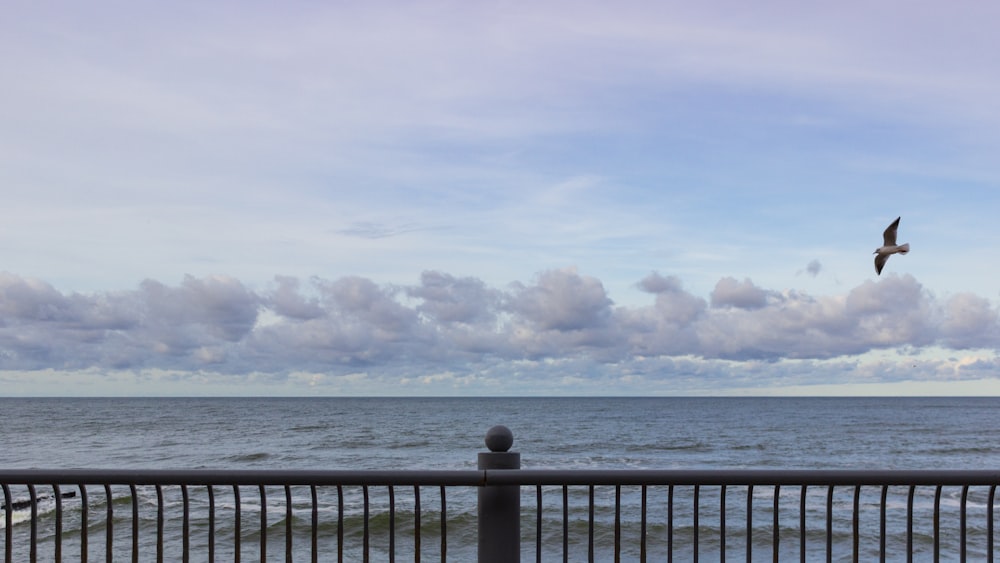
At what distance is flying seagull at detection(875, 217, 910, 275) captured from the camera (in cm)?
722

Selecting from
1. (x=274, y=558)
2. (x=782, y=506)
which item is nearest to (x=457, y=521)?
(x=274, y=558)

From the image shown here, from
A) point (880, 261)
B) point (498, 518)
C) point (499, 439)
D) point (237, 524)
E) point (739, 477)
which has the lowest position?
point (237, 524)

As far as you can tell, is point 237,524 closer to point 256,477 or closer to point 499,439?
point 256,477

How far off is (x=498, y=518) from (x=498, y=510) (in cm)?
4

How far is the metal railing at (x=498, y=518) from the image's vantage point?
414 cm

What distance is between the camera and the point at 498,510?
429 centimetres

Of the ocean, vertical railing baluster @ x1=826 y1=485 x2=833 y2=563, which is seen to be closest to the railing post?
vertical railing baluster @ x1=826 y1=485 x2=833 y2=563

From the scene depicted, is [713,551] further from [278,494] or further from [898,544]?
[278,494]

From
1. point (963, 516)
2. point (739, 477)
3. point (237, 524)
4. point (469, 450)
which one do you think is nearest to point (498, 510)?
point (739, 477)

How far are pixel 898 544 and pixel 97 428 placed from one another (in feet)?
194

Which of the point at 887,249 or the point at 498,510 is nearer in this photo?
the point at 498,510

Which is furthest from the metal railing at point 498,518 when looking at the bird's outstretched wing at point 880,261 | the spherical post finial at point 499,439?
the bird's outstretched wing at point 880,261

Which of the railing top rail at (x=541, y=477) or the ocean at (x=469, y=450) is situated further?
the ocean at (x=469, y=450)

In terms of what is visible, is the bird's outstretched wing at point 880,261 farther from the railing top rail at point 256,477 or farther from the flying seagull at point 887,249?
the railing top rail at point 256,477
